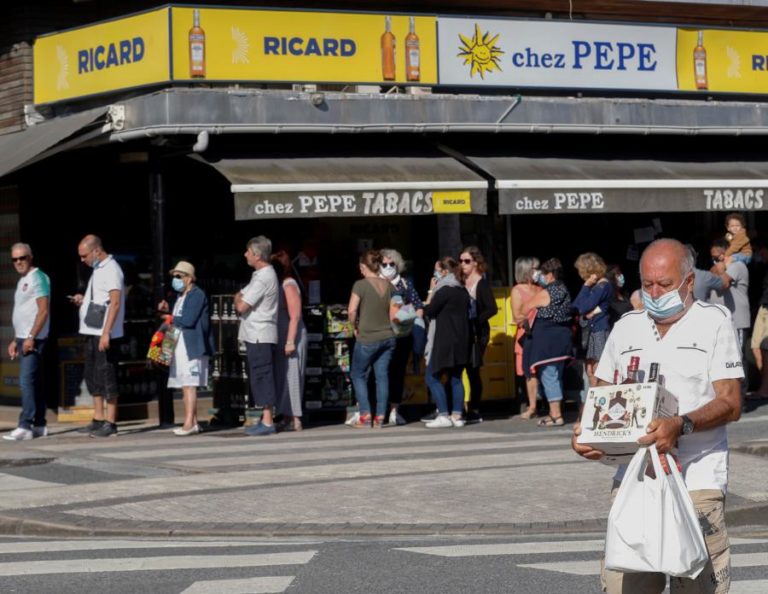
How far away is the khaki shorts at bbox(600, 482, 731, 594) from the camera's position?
5.47 metres

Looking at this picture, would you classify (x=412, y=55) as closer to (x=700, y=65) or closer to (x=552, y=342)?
(x=552, y=342)

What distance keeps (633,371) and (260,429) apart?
34.3 feet

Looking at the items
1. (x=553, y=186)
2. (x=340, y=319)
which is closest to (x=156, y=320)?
(x=340, y=319)

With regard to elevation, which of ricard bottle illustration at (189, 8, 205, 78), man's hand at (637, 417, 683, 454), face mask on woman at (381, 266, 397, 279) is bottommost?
man's hand at (637, 417, 683, 454)

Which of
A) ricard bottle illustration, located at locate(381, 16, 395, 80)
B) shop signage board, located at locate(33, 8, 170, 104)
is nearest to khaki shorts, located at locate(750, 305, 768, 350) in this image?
ricard bottle illustration, located at locate(381, 16, 395, 80)

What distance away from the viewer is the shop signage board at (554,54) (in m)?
18.0

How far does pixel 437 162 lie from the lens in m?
17.4

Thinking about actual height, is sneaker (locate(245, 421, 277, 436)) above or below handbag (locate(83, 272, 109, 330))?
below

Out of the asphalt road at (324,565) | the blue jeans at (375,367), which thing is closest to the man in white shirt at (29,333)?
the blue jeans at (375,367)

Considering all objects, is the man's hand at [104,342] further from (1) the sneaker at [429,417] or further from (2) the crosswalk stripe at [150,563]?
(2) the crosswalk stripe at [150,563]

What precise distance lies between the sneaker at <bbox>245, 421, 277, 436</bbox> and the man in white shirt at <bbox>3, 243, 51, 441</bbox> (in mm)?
2117

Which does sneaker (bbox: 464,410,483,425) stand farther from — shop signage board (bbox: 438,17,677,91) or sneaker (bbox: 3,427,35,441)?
sneaker (bbox: 3,427,35,441)

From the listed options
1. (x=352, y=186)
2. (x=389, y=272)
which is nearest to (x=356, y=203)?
(x=352, y=186)

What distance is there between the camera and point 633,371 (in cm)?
569
